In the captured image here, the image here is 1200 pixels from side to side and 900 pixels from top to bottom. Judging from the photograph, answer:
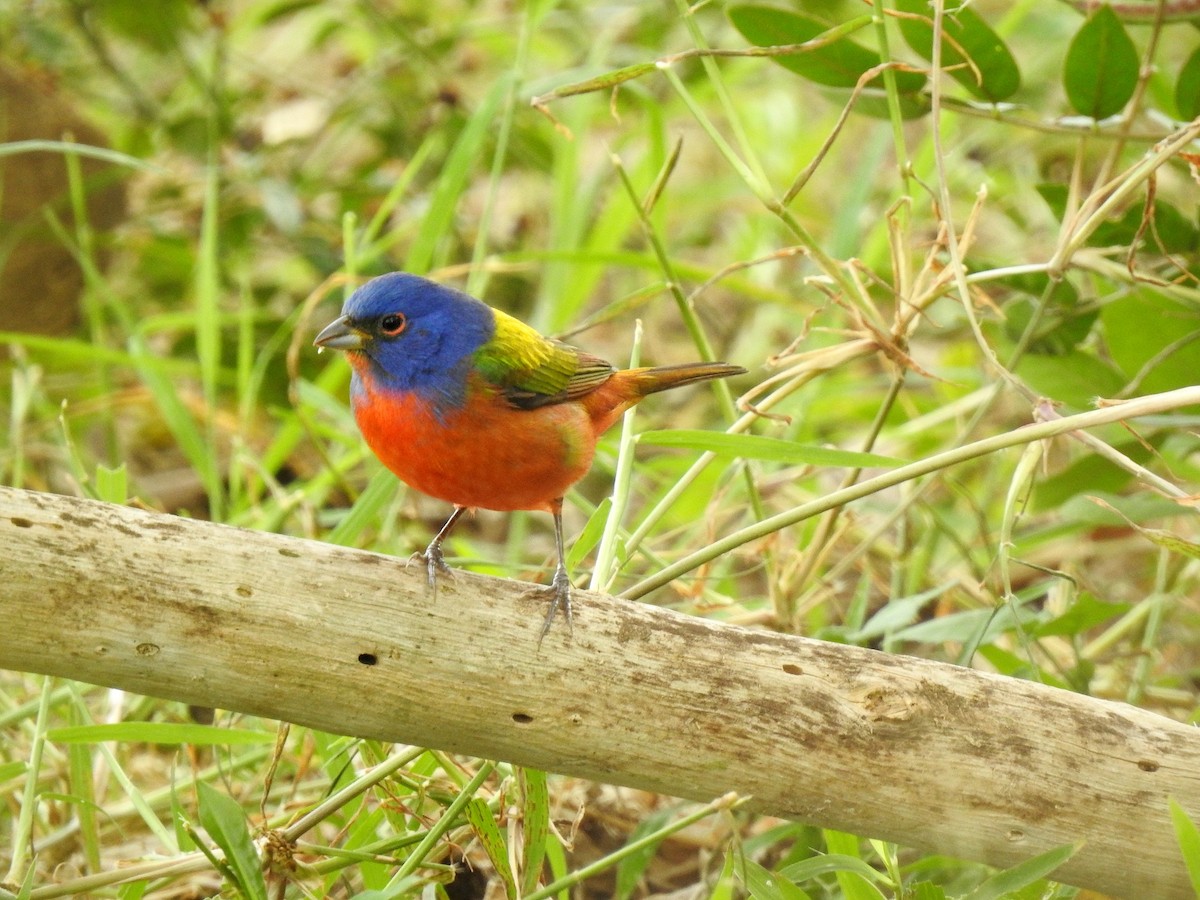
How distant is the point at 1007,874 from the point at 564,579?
3.03 feet

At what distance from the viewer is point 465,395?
281 cm

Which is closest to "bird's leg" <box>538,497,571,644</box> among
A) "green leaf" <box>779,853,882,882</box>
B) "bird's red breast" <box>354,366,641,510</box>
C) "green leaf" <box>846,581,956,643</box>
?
"bird's red breast" <box>354,366,641,510</box>

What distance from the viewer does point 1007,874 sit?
212 cm

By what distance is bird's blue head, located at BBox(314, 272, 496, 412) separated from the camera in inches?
111

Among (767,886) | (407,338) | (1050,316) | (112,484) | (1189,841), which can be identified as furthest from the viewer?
(1050,316)

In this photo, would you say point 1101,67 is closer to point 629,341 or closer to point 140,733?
point 140,733

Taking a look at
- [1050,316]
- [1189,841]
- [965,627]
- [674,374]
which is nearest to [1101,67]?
[1050,316]

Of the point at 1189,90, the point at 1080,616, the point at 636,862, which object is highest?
the point at 1189,90

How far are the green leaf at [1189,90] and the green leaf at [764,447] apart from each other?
1.28 meters

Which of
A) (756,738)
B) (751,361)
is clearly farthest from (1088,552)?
(756,738)

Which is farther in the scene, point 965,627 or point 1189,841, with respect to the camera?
point 965,627

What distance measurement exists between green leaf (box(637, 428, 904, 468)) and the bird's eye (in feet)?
2.14

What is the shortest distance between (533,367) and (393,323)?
1.10ft

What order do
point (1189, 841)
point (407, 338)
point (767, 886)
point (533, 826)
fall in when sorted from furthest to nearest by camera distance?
point (407, 338), point (533, 826), point (767, 886), point (1189, 841)
